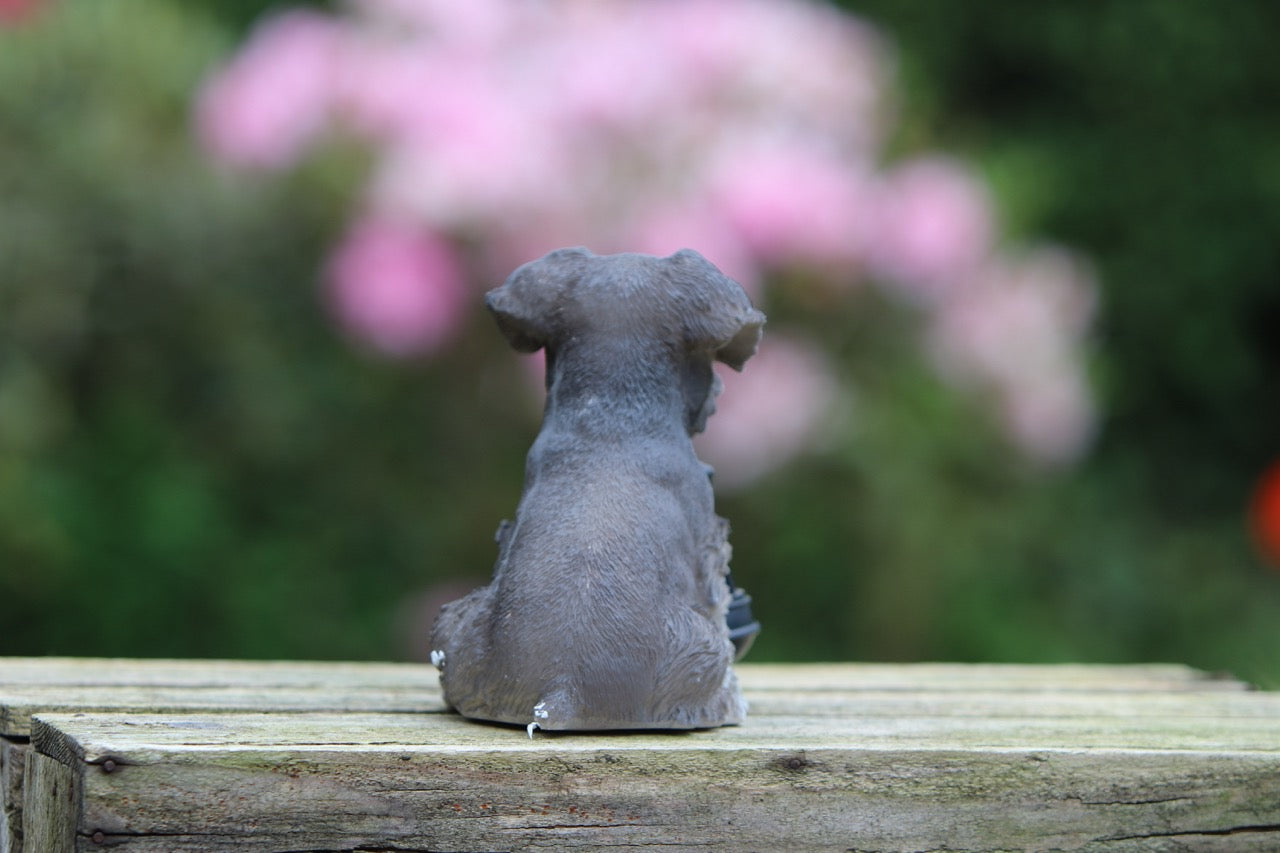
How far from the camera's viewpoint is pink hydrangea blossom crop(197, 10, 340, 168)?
4.36 meters

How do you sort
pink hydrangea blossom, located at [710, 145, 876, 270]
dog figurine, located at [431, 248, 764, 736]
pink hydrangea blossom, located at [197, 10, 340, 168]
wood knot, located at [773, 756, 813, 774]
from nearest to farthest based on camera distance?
wood knot, located at [773, 756, 813, 774] < dog figurine, located at [431, 248, 764, 736] < pink hydrangea blossom, located at [710, 145, 876, 270] < pink hydrangea blossom, located at [197, 10, 340, 168]

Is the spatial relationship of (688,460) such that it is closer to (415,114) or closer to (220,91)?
(415,114)

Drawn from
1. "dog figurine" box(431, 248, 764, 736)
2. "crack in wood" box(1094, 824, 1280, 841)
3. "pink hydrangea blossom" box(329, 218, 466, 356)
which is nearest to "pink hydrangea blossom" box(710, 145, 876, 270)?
"pink hydrangea blossom" box(329, 218, 466, 356)

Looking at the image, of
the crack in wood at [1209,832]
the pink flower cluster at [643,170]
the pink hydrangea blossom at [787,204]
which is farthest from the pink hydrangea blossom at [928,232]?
the crack in wood at [1209,832]

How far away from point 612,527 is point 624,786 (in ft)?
1.23

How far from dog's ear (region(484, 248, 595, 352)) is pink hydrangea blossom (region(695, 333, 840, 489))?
1941mm

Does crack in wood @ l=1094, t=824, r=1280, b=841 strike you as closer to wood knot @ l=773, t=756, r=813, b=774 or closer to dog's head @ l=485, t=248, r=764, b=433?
wood knot @ l=773, t=756, r=813, b=774

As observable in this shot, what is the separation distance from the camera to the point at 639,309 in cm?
216

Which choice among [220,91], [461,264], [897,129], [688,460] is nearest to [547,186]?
[461,264]

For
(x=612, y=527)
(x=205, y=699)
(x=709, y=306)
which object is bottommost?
(x=205, y=699)

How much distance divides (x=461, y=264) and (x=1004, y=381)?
160cm

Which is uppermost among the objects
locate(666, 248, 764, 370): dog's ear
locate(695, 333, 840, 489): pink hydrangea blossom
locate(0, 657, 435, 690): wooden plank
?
locate(695, 333, 840, 489): pink hydrangea blossom

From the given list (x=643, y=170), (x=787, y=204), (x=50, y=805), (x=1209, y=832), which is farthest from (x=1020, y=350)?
(x=50, y=805)

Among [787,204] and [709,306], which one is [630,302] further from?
[787,204]
